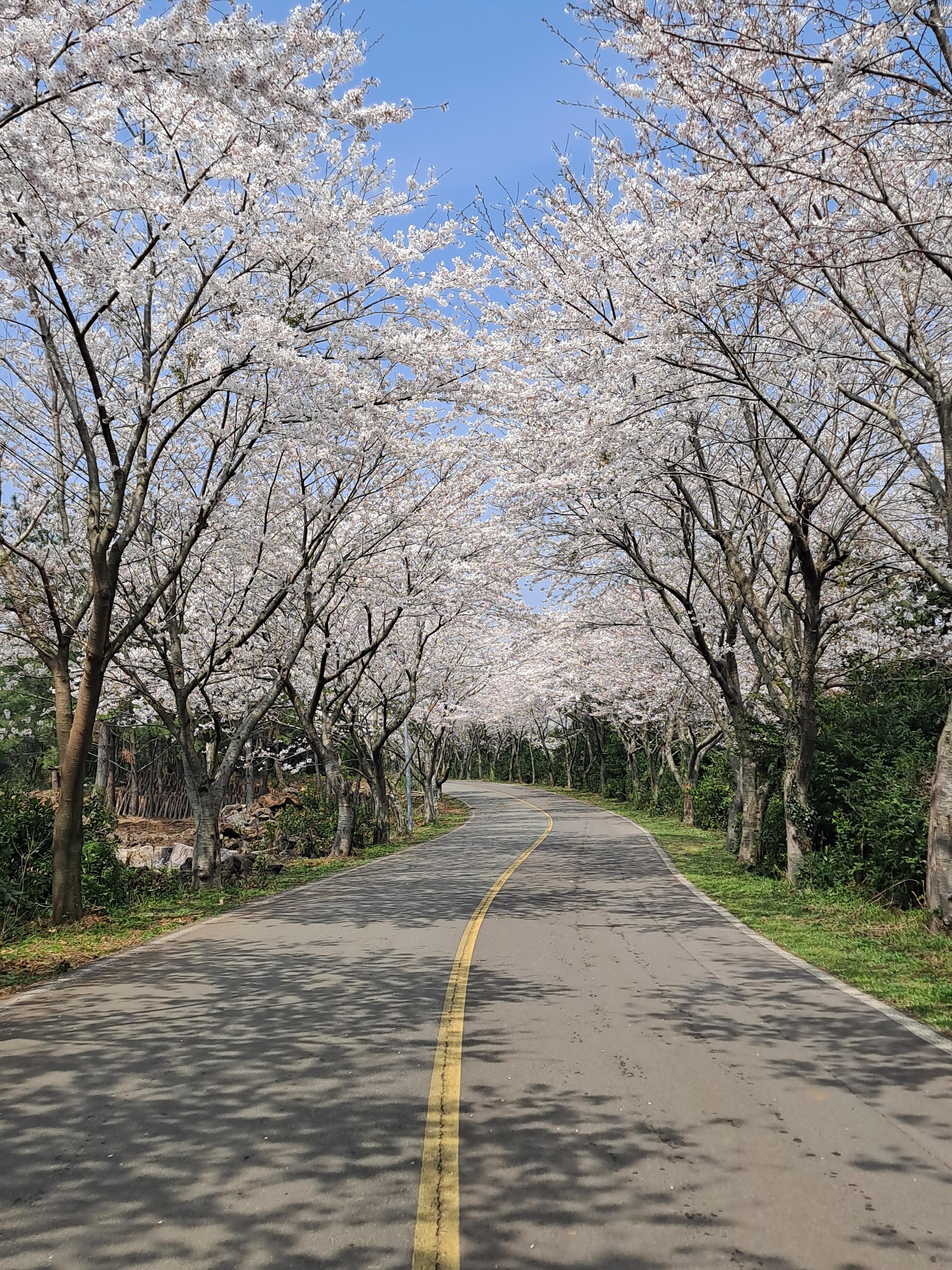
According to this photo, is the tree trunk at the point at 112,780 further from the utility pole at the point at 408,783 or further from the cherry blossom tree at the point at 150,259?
the cherry blossom tree at the point at 150,259

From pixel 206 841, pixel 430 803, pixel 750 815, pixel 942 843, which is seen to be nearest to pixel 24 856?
pixel 206 841

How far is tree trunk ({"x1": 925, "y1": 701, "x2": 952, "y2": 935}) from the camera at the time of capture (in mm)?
9633

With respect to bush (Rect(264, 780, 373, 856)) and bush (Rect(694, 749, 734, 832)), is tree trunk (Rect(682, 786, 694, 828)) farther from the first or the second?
bush (Rect(264, 780, 373, 856))

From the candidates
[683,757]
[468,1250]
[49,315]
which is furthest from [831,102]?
[683,757]

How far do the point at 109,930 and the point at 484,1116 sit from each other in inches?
323

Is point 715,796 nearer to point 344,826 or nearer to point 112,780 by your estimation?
point 344,826

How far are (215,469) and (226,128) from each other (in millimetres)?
8388

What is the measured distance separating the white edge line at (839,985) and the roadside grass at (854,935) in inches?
2.9

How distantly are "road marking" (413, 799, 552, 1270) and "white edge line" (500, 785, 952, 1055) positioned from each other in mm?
3476

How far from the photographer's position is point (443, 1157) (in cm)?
427

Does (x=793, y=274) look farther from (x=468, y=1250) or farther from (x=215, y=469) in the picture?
(x=215, y=469)

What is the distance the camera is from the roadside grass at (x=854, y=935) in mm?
7773

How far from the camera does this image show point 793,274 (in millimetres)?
9180

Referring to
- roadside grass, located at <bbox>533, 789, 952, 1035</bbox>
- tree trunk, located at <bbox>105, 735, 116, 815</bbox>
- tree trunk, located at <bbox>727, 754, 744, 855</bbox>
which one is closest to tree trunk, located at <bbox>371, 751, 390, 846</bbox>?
tree trunk, located at <bbox>105, 735, 116, 815</bbox>
